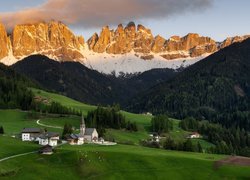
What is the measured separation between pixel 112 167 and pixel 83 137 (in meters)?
42.3

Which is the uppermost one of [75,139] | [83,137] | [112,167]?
[83,137]

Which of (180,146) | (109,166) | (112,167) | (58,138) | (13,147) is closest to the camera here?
(112,167)

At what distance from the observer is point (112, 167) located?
5128 inches

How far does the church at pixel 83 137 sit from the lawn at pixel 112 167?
→ 22.8 meters

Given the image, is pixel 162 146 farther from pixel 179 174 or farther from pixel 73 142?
pixel 179 174

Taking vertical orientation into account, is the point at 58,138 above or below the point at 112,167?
above

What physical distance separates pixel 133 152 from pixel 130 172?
59.2 ft

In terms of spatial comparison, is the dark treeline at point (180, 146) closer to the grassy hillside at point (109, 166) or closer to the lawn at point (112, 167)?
the grassy hillside at point (109, 166)

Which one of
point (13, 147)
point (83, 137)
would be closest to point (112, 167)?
point (13, 147)

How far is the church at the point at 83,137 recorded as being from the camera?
544 ft

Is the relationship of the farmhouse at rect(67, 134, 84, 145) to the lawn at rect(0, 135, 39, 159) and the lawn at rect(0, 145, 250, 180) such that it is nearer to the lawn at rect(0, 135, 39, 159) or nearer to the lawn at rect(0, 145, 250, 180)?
the lawn at rect(0, 135, 39, 159)

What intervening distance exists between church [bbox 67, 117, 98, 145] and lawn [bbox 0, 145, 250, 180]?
2279 centimetres

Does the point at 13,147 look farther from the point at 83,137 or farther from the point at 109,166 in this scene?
the point at 109,166

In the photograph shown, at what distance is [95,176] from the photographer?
404 ft
